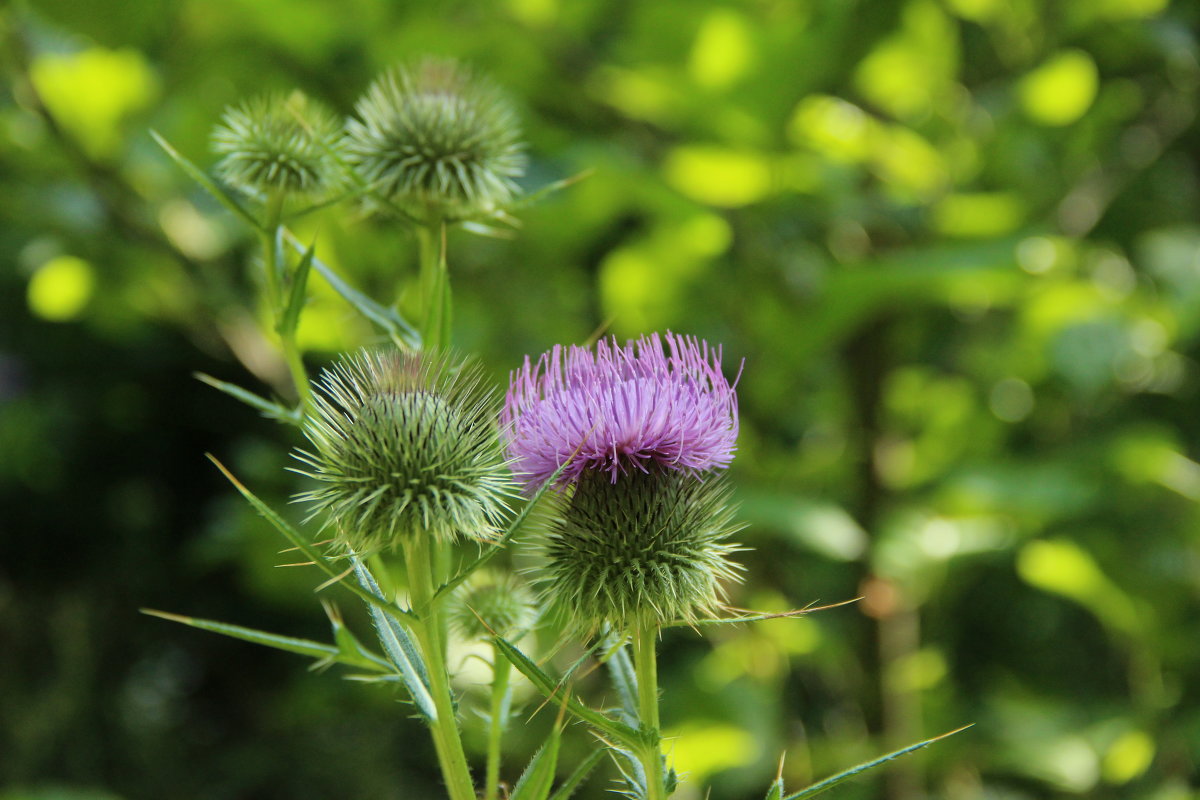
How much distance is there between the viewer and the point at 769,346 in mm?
2990

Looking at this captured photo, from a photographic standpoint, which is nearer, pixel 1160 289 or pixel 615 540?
pixel 615 540

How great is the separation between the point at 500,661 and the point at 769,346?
2.06m

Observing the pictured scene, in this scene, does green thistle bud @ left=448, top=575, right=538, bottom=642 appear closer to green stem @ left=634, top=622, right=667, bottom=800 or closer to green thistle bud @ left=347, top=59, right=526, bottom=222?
green stem @ left=634, top=622, right=667, bottom=800

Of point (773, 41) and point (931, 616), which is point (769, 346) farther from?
point (931, 616)

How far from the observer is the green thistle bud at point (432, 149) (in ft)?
4.78

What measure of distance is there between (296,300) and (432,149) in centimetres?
40

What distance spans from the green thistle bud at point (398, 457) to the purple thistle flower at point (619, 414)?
5cm

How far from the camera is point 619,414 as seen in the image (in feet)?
3.72

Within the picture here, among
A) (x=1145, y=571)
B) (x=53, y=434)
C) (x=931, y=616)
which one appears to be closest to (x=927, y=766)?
(x=931, y=616)

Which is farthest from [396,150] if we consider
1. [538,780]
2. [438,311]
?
[538,780]

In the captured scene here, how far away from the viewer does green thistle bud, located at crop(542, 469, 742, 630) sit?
1094 millimetres

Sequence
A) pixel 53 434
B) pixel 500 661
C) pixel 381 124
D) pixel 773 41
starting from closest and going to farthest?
pixel 500 661 < pixel 381 124 < pixel 773 41 < pixel 53 434

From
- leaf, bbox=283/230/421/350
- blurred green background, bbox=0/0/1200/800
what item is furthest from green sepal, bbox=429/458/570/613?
blurred green background, bbox=0/0/1200/800

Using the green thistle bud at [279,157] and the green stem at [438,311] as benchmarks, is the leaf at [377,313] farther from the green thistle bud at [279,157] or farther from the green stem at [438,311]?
the green thistle bud at [279,157]
